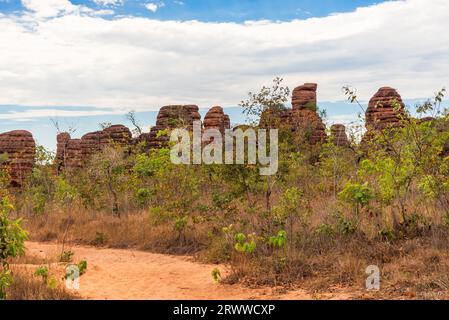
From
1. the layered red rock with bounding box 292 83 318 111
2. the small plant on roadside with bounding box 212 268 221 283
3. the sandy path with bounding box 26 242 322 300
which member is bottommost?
the sandy path with bounding box 26 242 322 300

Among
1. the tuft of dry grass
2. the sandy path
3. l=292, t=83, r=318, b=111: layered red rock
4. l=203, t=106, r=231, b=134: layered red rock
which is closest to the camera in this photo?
the tuft of dry grass

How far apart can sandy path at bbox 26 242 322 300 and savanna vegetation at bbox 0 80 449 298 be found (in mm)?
370

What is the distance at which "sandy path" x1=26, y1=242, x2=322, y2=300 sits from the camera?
7391 mm

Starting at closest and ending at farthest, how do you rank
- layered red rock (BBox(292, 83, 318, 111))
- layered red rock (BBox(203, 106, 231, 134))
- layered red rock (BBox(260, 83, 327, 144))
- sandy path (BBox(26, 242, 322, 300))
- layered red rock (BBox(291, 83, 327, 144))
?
1. sandy path (BBox(26, 242, 322, 300))
2. layered red rock (BBox(260, 83, 327, 144))
3. layered red rock (BBox(291, 83, 327, 144))
4. layered red rock (BBox(292, 83, 318, 111))
5. layered red rock (BBox(203, 106, 231, 134))

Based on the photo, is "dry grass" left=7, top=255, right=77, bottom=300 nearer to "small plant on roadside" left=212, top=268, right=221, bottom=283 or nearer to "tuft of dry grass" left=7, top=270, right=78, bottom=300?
"tuft of dry grass" left=7, top=270, right=78, bottom=300

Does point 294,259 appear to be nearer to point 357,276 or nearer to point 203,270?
point 357,276

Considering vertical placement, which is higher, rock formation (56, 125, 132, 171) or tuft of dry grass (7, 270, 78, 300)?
rock formation (56, 125, 132, 171)

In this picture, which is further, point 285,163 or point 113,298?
point 285,163

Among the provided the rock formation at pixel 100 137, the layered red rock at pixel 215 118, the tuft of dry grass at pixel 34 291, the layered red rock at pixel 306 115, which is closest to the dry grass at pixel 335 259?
the tuft of dry grass at pixel 34 291

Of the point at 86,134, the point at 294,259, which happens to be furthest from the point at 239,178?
the point at 86,134

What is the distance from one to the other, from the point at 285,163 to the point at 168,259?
10.3 feet

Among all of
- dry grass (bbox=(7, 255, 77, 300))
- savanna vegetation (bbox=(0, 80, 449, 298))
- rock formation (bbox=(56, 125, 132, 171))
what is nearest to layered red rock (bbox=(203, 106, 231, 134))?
rock formation (bbox=(56, 125, 132, 171))

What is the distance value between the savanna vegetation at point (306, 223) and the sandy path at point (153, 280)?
1.21 feet

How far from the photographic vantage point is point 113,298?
7309 mm
